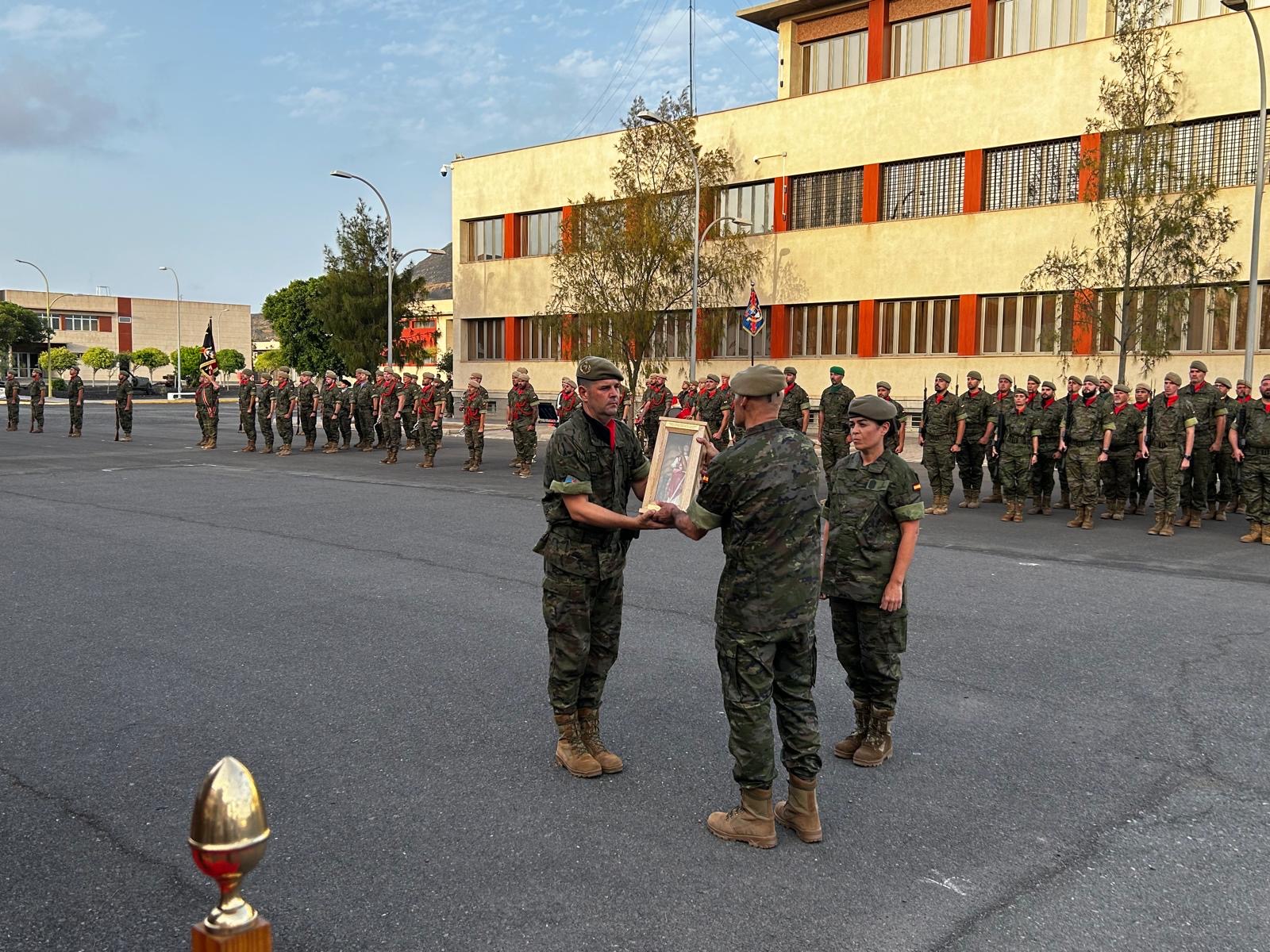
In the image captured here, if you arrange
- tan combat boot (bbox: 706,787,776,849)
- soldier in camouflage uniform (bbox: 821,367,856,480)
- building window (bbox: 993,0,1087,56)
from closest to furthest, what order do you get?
tan combat boot (bbox: 706,787,776,849)
soldier in camouflage uniform (bbox: 821,367,856,480)
building window (bbox: 993,0,1087,56)

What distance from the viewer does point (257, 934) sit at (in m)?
1.86

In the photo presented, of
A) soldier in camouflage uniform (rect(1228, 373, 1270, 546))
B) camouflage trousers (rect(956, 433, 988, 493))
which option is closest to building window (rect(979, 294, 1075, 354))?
camouflage trousers (rect(956, 433, 988, 493))

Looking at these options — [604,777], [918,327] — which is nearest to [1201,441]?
[604,777]

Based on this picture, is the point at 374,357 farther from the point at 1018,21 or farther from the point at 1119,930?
the point at 1119,930

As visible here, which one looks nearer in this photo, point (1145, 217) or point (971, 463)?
point (971, 463)

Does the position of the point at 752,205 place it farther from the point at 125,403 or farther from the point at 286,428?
the point at 125,403

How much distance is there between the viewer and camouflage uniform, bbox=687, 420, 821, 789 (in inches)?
166

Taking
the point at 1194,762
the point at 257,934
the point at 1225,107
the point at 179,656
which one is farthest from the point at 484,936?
the point at 1225,107

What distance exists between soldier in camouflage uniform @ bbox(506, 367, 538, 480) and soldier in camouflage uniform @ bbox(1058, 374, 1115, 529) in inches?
375

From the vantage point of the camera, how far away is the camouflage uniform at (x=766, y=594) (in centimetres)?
421

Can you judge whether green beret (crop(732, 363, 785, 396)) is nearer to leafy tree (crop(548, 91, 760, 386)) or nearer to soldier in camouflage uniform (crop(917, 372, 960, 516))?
soldier in camouflage uniform (crop(917, 372, 960, 516))

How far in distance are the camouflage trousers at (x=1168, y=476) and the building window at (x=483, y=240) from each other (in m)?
32.1

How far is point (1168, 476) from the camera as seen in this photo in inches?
525

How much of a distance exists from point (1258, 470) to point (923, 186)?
19.7m
